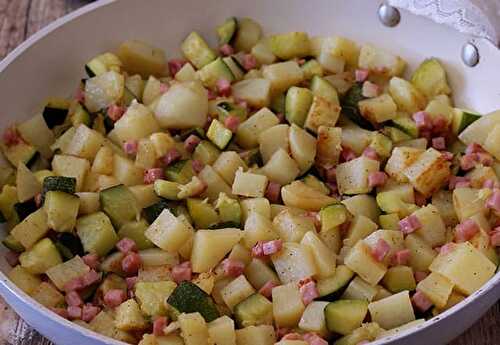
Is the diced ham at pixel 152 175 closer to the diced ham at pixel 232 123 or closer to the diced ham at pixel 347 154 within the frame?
the diced ham at pixel 232 123

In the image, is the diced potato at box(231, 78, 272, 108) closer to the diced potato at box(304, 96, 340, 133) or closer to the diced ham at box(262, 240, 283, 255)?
the diced potato at box(304, 96, 340, 133)

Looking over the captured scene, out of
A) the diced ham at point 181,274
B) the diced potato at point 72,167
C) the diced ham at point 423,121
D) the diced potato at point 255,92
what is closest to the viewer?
the diced ham at point 181,274

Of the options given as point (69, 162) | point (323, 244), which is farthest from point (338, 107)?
point (69, 162)

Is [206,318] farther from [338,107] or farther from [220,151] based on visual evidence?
[338,107]

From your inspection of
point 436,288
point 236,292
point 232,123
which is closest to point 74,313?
point 236,292


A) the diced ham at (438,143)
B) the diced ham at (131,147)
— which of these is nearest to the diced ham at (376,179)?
the diced ham at (438,143)

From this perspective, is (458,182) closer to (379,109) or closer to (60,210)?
(379,109)

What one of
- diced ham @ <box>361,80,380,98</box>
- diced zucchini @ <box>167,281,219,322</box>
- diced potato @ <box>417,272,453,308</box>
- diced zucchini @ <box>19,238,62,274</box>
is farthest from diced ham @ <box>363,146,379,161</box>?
diced zucchini @ <box>19,238,62,274</box>
